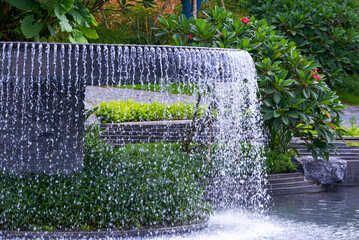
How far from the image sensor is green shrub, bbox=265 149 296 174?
31.9ft

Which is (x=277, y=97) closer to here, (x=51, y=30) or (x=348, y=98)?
(x=51, y=30)

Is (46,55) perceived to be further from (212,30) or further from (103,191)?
(212,30)

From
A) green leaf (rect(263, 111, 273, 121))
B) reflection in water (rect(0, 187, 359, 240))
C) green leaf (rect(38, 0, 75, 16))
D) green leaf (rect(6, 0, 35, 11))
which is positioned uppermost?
green leaf (rect(6, 0, 35, 11))

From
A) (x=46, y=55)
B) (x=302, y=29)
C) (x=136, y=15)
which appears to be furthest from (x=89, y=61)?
(x=136, y=15)

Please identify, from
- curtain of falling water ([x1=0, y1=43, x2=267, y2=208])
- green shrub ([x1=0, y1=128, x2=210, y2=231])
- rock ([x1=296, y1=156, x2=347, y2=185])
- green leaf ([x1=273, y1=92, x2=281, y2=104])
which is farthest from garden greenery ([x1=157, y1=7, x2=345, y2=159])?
green shrub ([x1=0, y1=128, x2=210, y2=231])

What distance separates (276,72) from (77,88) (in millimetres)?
3523

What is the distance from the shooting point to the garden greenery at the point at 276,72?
8234 millimetres

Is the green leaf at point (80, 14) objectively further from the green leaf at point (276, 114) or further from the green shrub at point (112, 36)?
the green shrub at point (112, 36)

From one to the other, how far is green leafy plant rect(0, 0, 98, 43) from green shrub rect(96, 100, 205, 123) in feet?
16.0

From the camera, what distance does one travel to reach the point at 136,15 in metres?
21.2

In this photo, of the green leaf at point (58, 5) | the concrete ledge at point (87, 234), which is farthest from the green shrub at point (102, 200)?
the green leaf at point (58, 5)

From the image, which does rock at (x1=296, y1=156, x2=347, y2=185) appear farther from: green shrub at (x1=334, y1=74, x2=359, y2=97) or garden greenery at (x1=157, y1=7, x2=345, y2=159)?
green shrub at (x1=334, y1=74, x2=359, y2=97)

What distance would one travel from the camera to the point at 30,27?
19.9 ft

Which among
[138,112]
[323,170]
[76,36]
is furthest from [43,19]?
[323,170]
